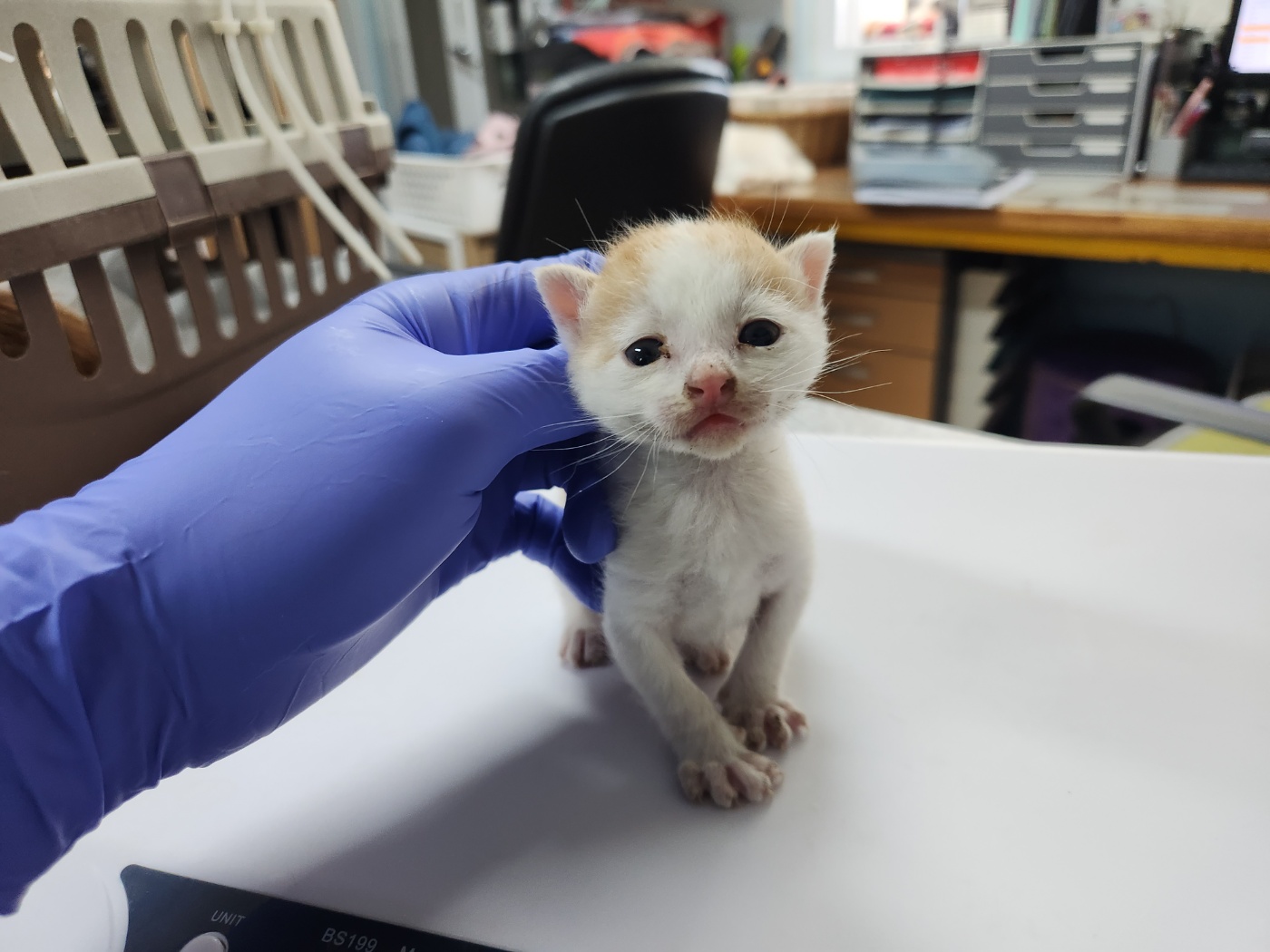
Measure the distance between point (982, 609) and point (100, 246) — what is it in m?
0.88

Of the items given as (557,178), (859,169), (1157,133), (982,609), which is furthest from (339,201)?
→ (1157,133)

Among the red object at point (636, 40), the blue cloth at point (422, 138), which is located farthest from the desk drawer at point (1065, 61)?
the blue cloth at point (422, 138)

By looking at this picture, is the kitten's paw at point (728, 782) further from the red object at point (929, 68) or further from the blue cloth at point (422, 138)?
the blue cloth at point (422, 138)

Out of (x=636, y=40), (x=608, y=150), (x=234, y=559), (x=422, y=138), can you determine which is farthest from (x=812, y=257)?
(x=422, y=138)

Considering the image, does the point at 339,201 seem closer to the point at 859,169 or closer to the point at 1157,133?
the point at 859,169

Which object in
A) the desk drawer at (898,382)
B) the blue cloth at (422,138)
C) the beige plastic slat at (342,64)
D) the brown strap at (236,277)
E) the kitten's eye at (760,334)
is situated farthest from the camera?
the blue cloth at (422,138)

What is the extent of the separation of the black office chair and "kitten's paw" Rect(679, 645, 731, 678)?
68 centimetres

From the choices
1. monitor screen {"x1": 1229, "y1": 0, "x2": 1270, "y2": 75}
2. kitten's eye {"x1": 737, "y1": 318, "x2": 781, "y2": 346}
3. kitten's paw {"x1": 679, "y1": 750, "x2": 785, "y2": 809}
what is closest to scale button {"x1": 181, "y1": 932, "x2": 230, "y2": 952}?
kitten's paw {"x1": 679, "y1": 750, "x2": 785, "y2": 809}

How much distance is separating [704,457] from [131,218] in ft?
1.87

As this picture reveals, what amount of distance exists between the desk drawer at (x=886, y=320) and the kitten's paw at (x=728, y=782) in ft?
4.83

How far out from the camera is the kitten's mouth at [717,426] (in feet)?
1.91

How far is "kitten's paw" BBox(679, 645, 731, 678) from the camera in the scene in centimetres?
77

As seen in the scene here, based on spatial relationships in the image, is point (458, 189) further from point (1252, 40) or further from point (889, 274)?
point (1252, 40)

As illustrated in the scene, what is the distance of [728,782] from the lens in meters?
0.60
